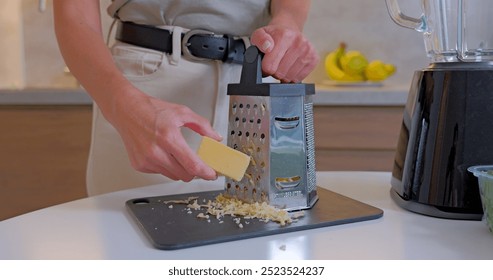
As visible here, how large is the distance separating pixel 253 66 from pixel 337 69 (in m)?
1.36

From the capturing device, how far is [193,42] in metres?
0.93

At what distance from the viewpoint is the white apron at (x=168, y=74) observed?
939mm

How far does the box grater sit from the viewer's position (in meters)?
0.66

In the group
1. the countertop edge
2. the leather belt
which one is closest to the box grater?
the leather belt

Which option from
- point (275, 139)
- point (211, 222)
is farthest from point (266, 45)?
point (211, 222)

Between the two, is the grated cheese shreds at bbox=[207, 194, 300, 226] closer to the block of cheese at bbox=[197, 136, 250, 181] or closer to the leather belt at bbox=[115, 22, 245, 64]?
the block of cheese at bbox=[197, 136, 250, 181]

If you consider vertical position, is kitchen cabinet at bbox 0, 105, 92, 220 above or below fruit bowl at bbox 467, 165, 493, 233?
below

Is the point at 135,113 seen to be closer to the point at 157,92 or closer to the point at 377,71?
the point at 157,92

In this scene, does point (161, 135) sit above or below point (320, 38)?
below

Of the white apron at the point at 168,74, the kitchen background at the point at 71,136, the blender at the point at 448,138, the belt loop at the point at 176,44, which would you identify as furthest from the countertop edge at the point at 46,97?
the blender at the point at 448,138

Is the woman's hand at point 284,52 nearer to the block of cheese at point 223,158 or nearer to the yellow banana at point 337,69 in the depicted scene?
the block of cheese at point 223,158

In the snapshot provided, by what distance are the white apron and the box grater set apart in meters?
0.29

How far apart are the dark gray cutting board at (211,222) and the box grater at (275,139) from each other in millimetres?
41
